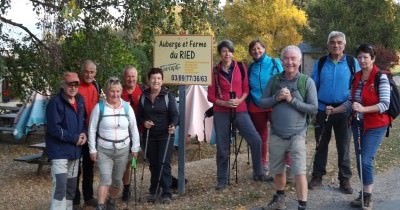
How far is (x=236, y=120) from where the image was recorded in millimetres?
7137

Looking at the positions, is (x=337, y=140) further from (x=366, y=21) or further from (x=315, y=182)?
(x=366, y=21)

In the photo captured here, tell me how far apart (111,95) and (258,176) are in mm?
2644

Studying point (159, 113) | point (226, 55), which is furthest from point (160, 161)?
point (226, 55)

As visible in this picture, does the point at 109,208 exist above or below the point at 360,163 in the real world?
below

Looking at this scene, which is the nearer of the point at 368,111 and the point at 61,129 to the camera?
the point at 61,129

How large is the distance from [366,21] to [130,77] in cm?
2355

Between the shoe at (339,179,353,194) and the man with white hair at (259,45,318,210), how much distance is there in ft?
4.68

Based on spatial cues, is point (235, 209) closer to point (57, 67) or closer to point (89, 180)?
point (89, 180)

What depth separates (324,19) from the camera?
97.9 ft

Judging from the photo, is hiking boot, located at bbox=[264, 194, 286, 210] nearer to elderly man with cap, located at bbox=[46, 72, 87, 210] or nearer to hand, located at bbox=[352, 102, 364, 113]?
hand, located at bbox=[352, 102, 364, 113]

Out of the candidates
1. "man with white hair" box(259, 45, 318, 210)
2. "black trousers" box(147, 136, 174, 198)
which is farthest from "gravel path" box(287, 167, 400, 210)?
"black trousers" box(147, 136, 174, 198)

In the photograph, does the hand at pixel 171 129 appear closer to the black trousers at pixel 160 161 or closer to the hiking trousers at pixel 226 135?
the black trousers at pixel 160 161

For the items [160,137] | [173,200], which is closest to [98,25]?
[160,137]

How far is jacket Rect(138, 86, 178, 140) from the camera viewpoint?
21.3 ft
